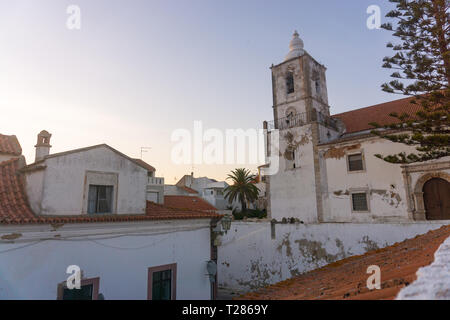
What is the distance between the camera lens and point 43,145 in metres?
10.1

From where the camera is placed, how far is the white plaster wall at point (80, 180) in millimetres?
8141

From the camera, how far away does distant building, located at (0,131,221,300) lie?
22.9ft

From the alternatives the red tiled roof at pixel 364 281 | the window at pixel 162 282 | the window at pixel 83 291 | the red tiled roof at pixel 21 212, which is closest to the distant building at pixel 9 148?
the red tiled roof at pixel 21 212

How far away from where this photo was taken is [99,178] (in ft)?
30.3

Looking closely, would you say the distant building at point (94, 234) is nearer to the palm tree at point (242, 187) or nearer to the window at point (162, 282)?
the window at point (162, 282)

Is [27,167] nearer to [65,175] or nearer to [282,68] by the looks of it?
[65,175]

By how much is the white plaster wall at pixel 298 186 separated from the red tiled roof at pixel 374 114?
4549 millimetres

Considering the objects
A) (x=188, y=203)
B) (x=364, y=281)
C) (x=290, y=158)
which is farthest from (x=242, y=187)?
(x=364, y=281)

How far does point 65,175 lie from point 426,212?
19460 mm

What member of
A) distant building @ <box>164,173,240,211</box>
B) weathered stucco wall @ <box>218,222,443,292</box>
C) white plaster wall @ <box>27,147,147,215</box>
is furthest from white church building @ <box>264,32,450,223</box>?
distant building @ <box>164,173,240,211</box>

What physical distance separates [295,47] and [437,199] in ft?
55.1

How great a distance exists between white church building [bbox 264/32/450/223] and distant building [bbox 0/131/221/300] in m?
12.1

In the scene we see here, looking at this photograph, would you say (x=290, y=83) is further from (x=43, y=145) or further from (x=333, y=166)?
(x=43, y=145)
